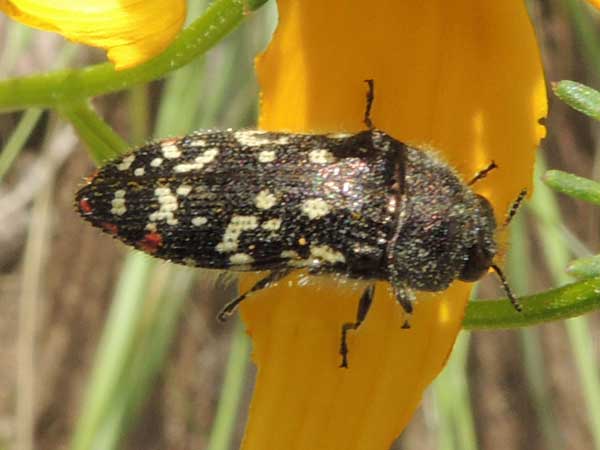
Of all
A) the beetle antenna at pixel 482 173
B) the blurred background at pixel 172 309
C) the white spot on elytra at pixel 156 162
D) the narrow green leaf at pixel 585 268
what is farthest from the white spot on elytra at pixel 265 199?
the blurred background at pixel 172 309

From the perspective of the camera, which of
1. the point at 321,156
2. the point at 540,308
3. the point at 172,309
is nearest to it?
the point at 540,308

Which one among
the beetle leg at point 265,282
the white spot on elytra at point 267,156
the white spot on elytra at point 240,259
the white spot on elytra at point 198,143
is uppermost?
the white spot on elytra at point 198,143

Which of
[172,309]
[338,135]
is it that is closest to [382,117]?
[338,135]

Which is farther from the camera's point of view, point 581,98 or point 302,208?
point 302,208

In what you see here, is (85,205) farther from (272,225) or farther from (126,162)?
(272,225)

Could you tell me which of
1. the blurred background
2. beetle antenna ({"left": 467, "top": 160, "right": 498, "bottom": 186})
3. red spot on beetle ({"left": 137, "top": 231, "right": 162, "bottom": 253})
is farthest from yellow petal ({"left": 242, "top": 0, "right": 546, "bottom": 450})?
the blurred background

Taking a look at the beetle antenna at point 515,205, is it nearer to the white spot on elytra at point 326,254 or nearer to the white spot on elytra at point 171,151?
the white spot on elytra at point 326,254
